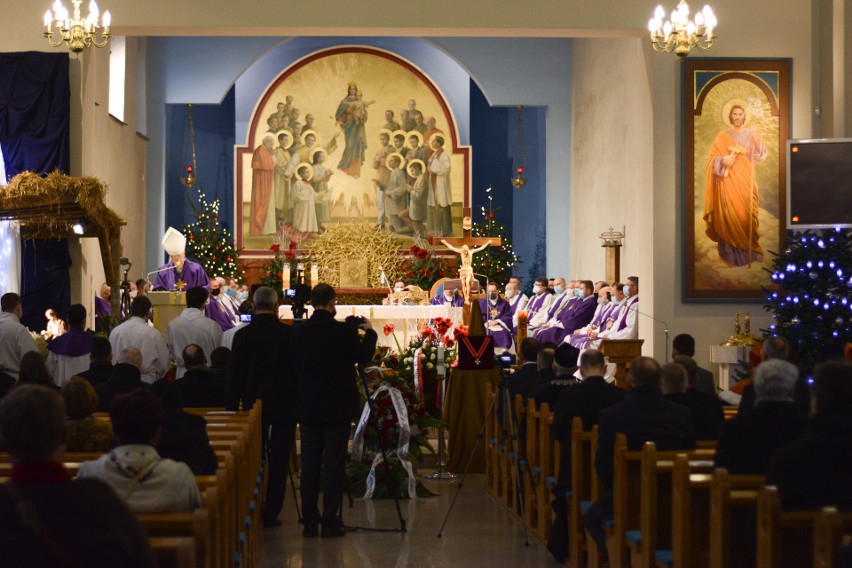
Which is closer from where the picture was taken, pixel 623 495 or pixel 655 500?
pixel 655 500

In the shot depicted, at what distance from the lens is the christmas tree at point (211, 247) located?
22.5m

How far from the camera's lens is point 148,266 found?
22641 mm

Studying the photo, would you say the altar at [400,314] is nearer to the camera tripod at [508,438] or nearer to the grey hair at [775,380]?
the camera tripod at [508,438]

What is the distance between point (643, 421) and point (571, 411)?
1091mm

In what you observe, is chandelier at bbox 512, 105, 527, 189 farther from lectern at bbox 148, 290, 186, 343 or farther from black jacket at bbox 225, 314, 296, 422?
black jacket at bbox 225, 314, 296, 422

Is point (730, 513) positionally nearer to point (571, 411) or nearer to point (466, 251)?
point (571, 411)

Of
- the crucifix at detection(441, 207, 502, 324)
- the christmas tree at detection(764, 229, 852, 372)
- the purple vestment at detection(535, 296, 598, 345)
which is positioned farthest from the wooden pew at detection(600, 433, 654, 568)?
the purple vestment at detection(535, 296, 598, 345)

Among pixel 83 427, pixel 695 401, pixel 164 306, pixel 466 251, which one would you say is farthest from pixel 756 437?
pixel 466 251

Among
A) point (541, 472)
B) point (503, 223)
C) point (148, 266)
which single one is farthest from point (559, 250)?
point (541, 472)

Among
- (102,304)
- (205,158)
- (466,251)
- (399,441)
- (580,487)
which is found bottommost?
(399,441)

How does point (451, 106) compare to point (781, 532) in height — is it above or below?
above

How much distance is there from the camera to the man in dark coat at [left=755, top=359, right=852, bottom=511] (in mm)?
4004

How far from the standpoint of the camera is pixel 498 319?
1817cm

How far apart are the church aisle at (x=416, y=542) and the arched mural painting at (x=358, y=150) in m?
15.5
